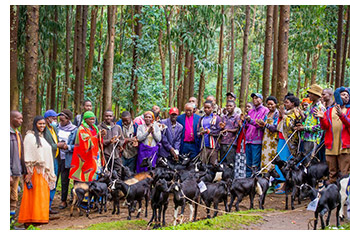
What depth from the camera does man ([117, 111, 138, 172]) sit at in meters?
8.16

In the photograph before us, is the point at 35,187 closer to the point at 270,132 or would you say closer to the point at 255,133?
the point at 255,133

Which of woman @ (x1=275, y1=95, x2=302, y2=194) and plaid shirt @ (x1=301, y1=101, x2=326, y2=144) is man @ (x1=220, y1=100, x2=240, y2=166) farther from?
plaid shirt @ (x1=301, y1=101, x2=326, y2=144)

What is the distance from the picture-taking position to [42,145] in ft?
20.3

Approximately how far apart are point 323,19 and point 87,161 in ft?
40.9

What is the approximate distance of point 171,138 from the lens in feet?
27.6

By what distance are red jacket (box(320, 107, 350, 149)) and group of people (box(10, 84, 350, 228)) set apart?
0.02 meters

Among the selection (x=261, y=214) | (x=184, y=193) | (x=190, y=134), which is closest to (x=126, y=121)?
(x=190, y=134)

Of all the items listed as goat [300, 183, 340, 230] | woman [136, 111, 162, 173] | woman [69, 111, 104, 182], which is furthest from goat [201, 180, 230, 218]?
woman [69, 111, 104, 182]

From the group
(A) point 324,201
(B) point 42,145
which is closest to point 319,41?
(A) point 324,201

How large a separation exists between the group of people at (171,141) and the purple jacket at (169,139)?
0.02 m

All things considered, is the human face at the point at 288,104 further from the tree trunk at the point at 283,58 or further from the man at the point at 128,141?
the man at the point at 128,141

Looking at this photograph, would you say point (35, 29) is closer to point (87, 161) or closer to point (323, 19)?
point (87, 161)

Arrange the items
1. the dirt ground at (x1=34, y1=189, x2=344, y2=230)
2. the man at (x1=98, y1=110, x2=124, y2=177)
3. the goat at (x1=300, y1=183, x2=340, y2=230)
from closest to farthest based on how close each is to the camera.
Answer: the goat at (x1=300, y1=183, x2=340, y2=230) → the dirt ground at (x1=34, y1=189, x2=344, y2=230) → the man at (x1=98, y1=110, x2=124, y2=177)

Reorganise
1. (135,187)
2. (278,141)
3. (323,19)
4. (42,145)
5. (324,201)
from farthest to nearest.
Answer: (323,19), (278,141), (135,187), (42,145), (324,201)
